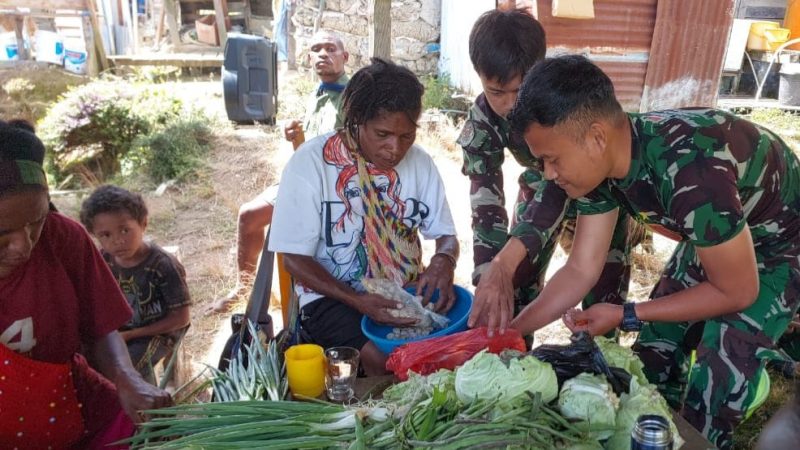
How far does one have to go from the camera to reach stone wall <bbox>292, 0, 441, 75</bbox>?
29.9 feet

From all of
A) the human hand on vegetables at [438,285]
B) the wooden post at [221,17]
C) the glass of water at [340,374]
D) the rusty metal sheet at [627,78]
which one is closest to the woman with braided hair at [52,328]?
the glass of water at [340,374]

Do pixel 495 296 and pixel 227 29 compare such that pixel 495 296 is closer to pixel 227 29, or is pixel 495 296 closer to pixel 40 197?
pixel 40 197

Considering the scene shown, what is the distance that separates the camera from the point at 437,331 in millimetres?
2307

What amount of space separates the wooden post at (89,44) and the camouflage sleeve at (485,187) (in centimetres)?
1188

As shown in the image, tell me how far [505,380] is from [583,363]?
0.27 metres

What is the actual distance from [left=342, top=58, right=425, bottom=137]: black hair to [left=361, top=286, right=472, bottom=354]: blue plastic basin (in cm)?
76

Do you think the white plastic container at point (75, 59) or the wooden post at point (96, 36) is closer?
the wooden post at point (96, 36)

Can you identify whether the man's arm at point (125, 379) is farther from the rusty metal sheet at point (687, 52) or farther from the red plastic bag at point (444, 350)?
the rusty metal sheet at point (687, 52)

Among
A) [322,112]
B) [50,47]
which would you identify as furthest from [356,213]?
[50,47]

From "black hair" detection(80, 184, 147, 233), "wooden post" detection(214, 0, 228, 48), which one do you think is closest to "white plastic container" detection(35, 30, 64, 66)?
"wooden post" detection(214, 0, 228, 48)

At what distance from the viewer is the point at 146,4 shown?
57.9 feet

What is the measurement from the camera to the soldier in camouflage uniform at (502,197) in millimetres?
2542

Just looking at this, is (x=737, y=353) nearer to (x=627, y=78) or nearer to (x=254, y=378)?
(x=254, y=378)

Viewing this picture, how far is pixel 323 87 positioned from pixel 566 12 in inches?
123
